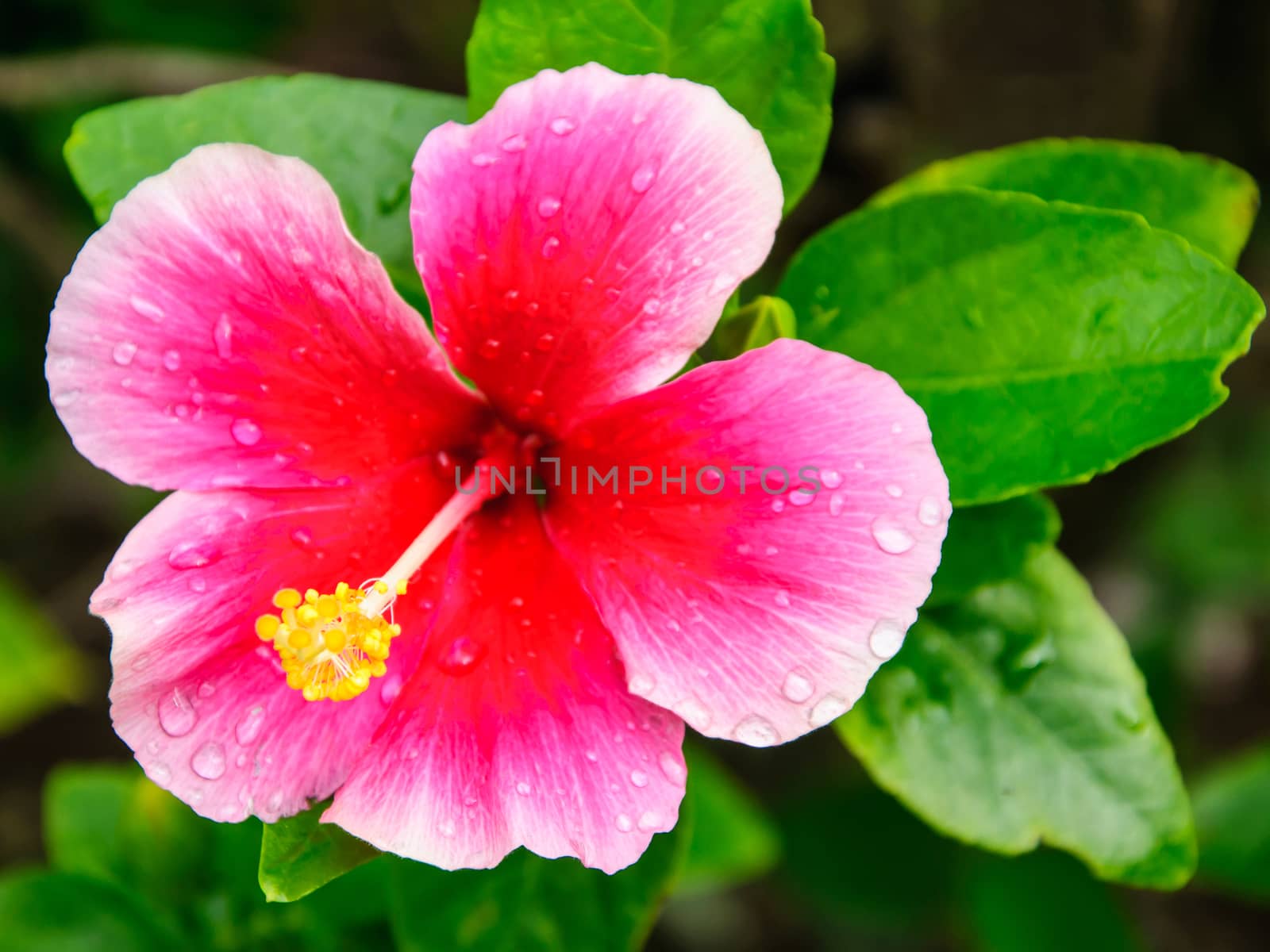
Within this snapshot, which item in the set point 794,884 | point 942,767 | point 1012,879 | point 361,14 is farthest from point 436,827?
point 361,14

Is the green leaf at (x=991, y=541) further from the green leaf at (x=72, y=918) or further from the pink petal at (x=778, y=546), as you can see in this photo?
the green leaf at (x=72, y=918)

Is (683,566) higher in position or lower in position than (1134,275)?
lower

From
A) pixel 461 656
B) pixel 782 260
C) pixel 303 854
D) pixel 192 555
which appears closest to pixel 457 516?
pixel 461 656

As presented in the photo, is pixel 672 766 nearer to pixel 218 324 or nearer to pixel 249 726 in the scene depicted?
pixel 249 726

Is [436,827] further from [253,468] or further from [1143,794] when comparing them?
[1143,794]

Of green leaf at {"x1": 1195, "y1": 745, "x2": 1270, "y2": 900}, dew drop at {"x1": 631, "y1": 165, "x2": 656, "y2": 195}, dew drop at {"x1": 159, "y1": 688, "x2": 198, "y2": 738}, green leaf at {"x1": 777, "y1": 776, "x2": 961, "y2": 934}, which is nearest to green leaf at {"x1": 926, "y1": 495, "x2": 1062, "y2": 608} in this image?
dew drop at {"x1": 631, "y1": 165, "x2": 656, "y2": 195}

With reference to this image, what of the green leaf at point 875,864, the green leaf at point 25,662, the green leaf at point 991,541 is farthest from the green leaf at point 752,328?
the green leaf at point 25,662
